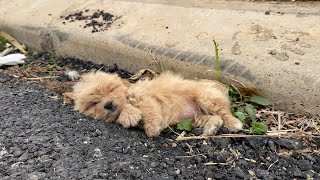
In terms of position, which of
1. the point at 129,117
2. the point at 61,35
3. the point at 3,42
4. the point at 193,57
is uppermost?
the point at 193,57

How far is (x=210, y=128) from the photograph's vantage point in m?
3.55

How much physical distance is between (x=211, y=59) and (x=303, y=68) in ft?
2.85

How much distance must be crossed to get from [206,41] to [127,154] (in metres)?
1.73

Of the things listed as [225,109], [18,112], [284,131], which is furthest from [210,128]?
[18,112]

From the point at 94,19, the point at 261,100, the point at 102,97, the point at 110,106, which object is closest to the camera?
the point at 110,106

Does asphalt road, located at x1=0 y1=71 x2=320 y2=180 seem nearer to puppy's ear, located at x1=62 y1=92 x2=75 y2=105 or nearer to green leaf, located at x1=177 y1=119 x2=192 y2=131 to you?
green leaf, located at x1=177 y1=119 x2=192 y2=131

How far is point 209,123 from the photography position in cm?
360

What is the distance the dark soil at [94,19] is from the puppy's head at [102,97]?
1.48 meters

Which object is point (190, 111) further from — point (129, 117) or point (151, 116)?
point (129, 117)

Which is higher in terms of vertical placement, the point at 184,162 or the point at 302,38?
the point at 302,38

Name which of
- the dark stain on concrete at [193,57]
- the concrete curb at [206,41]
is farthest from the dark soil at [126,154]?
the dark stain on concrete at [193,57]

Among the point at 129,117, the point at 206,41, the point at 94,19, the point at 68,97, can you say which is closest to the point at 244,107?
the point at 206,41

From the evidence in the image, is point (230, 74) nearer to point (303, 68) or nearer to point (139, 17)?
point (303, 68)

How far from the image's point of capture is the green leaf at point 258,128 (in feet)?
11.6
